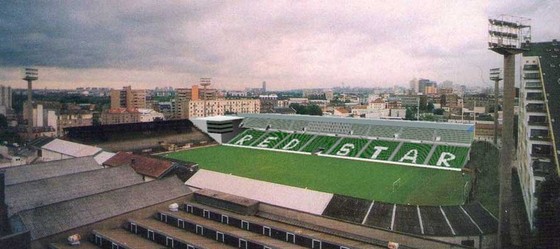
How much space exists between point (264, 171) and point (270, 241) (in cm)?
1998

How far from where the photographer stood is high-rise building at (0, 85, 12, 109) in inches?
1204

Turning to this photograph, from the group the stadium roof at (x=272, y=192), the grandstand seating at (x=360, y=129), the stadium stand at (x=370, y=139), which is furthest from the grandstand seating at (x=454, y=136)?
the stadium roof at (x=272, y=192)

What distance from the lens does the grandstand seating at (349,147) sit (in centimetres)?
4373

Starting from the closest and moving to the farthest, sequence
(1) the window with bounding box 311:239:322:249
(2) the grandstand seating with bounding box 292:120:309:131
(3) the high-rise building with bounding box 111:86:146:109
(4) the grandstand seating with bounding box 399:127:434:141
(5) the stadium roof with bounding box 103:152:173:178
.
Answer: (1) the window with bounding box 311:239:322:249, (5) the stadium roof with bounding box 103:152:173:178, (4) the grandstand seating with bounding box 399:127:434:141, (2) the grandstand seating with bounding box 292:120:309:131, (3) the high-rise building with bounding box 111:86:146:109

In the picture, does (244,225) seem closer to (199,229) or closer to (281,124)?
(199,229)

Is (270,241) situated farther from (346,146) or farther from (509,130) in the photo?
(346,146)

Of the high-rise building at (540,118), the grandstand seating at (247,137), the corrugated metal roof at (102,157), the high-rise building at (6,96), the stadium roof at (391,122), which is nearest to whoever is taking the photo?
the high-rise building at (540,118)

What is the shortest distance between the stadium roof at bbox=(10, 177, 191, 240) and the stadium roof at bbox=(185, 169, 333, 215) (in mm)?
2749

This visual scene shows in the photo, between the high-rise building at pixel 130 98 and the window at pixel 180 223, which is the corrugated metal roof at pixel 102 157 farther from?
the high-rise building at pixel 130 98

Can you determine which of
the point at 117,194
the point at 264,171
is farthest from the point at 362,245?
the point at 264,171

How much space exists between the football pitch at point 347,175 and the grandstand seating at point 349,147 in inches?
78.6

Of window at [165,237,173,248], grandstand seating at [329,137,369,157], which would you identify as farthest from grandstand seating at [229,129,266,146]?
window at [165,237,173,248]

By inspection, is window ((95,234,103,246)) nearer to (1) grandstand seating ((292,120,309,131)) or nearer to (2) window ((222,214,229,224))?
(2) window ((222,214,229,224))

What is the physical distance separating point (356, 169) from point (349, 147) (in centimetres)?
811
